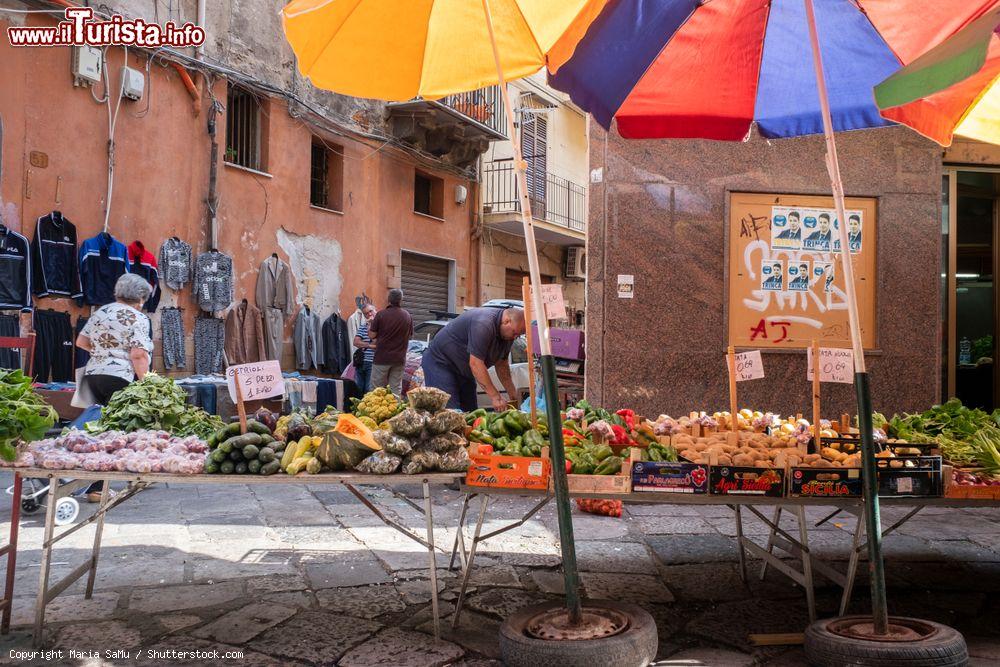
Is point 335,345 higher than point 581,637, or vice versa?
point 335,345

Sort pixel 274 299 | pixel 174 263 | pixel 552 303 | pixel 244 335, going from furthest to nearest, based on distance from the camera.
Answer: pixel 274 299
pixel 244 335
pixel 174 263
pixel 552 303

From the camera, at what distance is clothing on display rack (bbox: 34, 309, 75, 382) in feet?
31.2

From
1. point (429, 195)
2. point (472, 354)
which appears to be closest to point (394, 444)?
point (472, 354)

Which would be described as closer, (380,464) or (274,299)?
(380,464)

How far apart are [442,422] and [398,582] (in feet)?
4.02

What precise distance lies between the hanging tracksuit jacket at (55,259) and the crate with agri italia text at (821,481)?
9.28 metres

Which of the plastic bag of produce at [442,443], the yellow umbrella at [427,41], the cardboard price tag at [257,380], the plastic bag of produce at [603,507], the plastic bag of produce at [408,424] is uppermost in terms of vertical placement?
the yellow umbrella at [427,41]

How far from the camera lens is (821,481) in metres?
3.64

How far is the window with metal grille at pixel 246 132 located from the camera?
13625 mm

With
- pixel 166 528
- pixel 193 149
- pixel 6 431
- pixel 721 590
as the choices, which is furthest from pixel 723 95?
pixel 193 149

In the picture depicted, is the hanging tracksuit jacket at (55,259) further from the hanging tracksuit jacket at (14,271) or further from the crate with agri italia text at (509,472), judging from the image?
the crate with agri italia text at (509,472)

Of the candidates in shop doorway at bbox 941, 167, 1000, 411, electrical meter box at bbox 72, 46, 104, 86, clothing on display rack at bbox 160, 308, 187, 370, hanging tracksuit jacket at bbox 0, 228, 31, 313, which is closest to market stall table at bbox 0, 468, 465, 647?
hanging tracksuit jacket at bbox 0, 228, 31, 313

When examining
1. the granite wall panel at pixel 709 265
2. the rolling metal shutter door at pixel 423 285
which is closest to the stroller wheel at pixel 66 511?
the granite wall panel at pixel 709 265

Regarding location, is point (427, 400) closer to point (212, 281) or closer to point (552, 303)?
point (552, 303)
